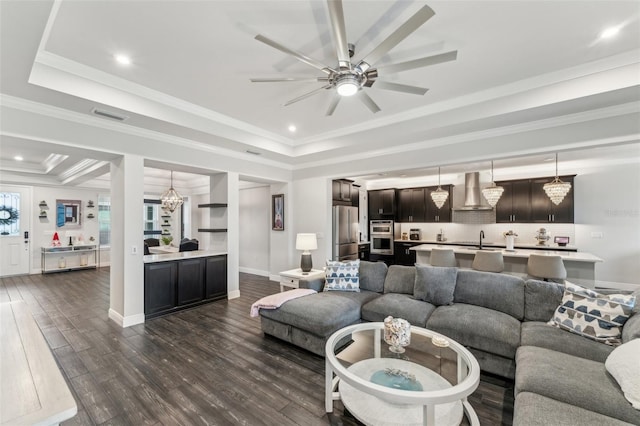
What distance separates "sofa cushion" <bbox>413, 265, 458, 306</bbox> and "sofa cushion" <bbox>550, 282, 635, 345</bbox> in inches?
38.5

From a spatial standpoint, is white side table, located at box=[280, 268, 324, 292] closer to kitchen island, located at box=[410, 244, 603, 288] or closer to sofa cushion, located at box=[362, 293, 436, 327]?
sofa cushion, located at box=[362, 293, 436, 327]

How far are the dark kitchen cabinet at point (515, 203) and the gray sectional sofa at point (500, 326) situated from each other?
4689 millimetres

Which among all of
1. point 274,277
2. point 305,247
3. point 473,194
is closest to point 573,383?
point 305,247

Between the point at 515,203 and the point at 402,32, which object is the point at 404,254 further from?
the point at 402,32

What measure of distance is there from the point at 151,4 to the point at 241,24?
67cm

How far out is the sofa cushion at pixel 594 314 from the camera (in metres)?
2.28

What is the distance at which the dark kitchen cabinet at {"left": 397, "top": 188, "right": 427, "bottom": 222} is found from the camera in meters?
8.28

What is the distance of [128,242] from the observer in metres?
3.94

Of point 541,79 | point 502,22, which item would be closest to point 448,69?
point 502,22

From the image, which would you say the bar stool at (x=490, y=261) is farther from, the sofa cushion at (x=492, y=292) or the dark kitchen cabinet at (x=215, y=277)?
the dark kitchen cabinet at (x=215, y=277)

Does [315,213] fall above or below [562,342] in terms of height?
above

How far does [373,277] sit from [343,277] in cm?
45

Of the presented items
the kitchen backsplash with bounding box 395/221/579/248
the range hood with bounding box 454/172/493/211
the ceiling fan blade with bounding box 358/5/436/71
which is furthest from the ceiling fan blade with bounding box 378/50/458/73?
the kitchen backsplash with bounding box 395/221/579/248

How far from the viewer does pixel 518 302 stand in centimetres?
295
